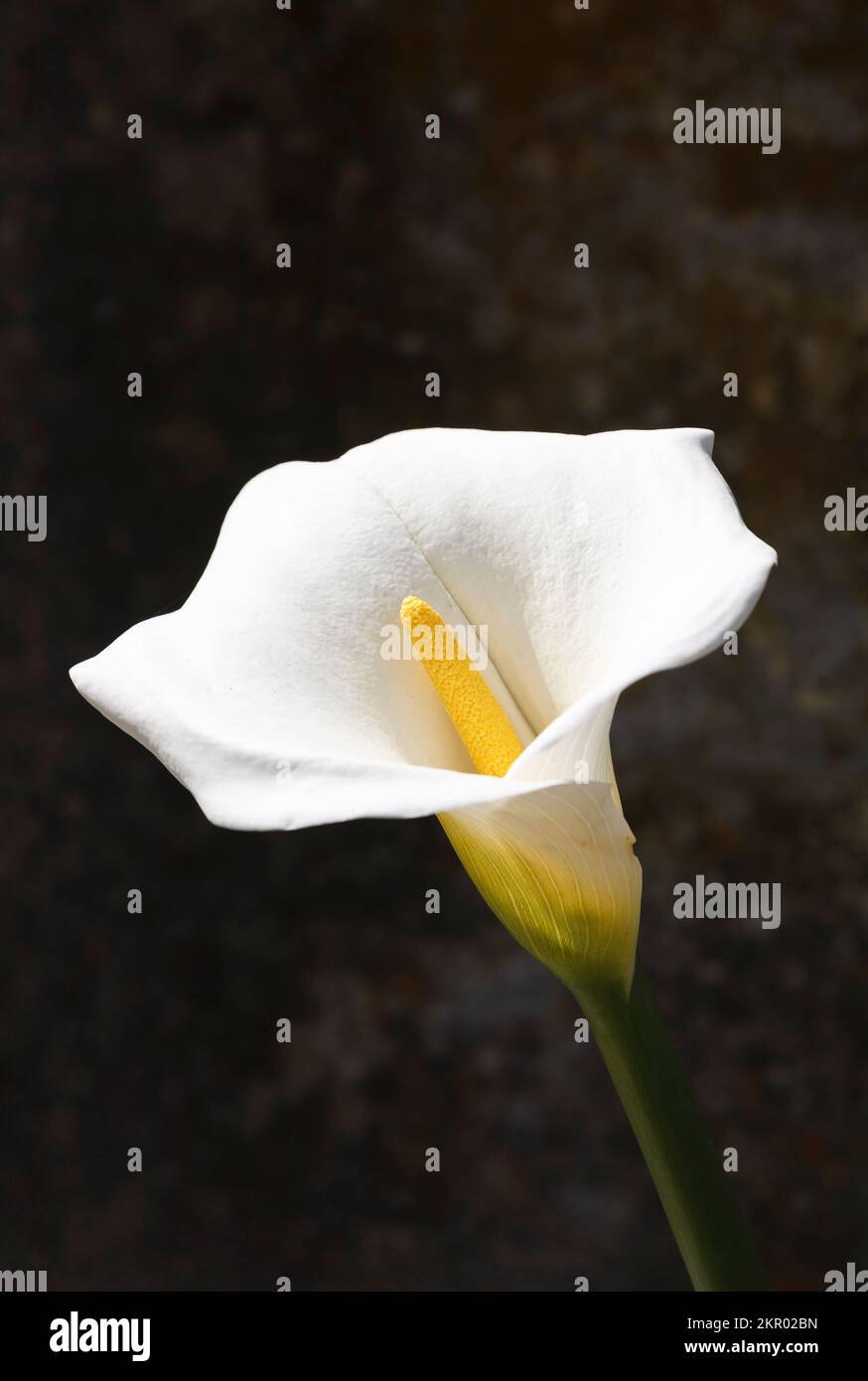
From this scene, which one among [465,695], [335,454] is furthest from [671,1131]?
[335,454]

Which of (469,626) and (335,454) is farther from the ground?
(335,454)

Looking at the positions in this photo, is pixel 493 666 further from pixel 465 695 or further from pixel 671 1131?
pixel 671 1131

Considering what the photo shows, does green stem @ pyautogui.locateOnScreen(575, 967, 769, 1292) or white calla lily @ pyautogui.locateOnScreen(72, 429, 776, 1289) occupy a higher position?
white calla lily @ pyautogui.locateOnScreen(72, 429, 776, 1289)

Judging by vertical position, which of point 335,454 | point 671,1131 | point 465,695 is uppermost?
point 335,454

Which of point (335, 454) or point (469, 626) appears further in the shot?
point (335, 454)

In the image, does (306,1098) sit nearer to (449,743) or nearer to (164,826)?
(164,826)

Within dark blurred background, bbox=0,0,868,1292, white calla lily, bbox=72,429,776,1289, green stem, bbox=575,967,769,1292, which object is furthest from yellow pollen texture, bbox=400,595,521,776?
dark blurred background, bbox=0,0,868,1292

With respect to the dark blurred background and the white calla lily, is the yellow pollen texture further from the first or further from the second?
the dark blurred background
